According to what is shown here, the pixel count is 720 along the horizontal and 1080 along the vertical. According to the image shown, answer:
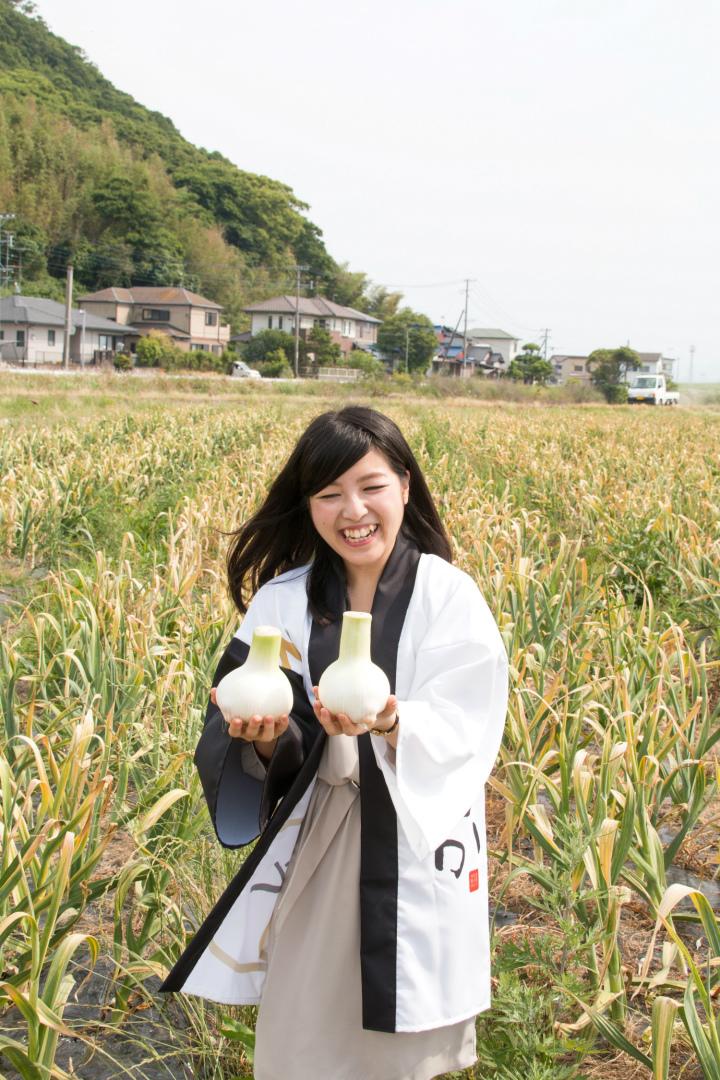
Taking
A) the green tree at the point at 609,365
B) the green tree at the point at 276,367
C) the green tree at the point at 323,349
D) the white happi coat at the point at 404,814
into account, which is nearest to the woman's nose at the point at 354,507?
the white happi coat at the point at 404,814

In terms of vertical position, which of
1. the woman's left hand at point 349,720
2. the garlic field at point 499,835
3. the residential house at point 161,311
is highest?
the residential house at point 161,311

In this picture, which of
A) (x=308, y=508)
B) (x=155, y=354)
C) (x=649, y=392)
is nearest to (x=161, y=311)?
(x=155, y=354)

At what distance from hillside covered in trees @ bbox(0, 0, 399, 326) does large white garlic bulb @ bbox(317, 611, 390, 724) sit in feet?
178

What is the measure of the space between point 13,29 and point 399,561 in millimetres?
78454

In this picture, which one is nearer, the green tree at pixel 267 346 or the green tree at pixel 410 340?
the green tree at pixel 267 346

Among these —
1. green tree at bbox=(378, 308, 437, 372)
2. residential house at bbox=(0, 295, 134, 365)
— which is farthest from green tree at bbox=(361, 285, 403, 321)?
residential house at bbox=(0, 295, 134, 365)

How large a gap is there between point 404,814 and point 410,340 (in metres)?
57.2

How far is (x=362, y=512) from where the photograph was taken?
153 cm

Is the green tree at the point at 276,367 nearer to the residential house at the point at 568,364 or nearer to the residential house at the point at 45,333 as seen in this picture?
the residential house at the point at 45,333

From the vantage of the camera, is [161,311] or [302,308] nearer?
[161,311]

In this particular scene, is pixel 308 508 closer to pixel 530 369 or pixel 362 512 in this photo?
pixel 362 512

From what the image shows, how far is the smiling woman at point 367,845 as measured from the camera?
1321 millimetres

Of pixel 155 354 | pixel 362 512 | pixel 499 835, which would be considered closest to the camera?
pixel 362 512

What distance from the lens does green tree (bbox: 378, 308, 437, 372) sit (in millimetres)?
56375
